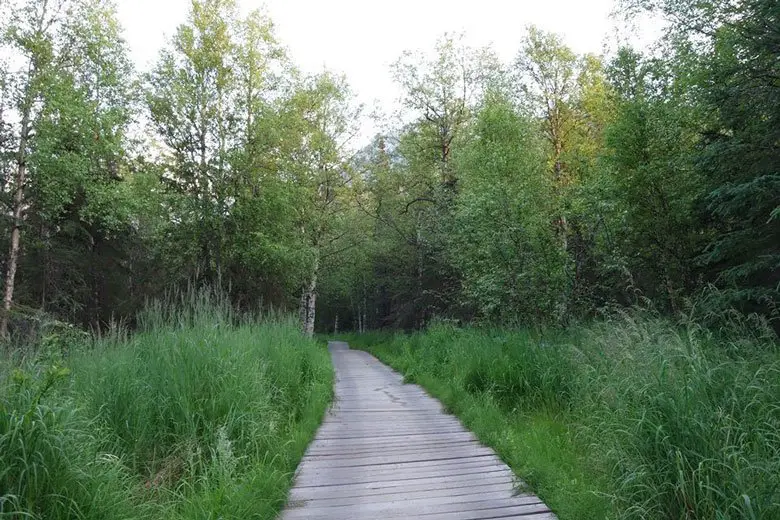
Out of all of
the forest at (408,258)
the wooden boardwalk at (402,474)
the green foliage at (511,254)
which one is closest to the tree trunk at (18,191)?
the forest at (408,258)

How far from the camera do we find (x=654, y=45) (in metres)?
14.2

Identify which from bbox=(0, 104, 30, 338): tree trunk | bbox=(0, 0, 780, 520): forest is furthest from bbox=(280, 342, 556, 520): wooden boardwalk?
bbox=(0, 104, 30, 338): tree trunk

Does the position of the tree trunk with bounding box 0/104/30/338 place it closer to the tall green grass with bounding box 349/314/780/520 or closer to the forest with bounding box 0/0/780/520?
the forest with bounding box 0/0/780/520

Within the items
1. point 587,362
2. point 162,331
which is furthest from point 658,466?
point 162,331

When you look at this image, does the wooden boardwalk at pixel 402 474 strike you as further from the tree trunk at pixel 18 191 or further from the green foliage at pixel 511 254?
the tree trunk at pixel 18 191

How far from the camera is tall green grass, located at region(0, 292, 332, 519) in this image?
8.36ft

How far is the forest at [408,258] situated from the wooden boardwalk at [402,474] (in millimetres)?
244

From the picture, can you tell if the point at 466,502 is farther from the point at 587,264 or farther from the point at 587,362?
Answer: the point at 587,264

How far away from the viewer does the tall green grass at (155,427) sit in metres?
2.55

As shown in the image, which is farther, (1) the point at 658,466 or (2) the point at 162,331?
(2) the point at 162,331

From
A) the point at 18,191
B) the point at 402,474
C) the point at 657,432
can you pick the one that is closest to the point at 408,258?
the point at 18,191

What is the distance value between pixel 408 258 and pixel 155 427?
1647 centimetres

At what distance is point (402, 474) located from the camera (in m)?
4.52

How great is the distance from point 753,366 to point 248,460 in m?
4.11
